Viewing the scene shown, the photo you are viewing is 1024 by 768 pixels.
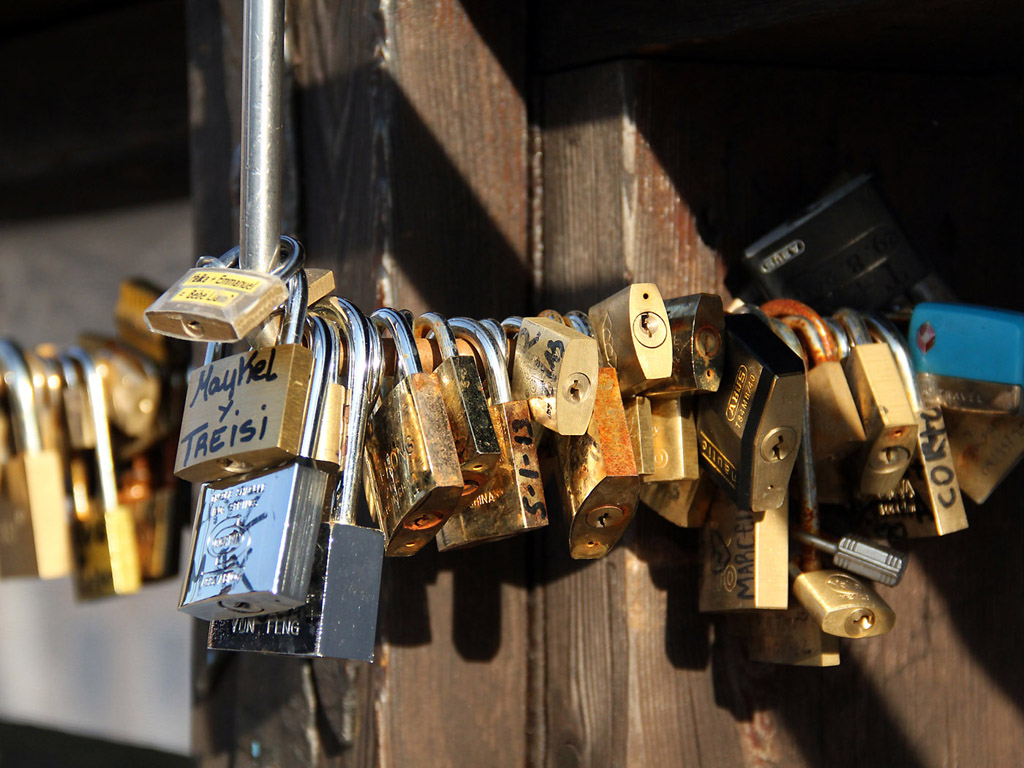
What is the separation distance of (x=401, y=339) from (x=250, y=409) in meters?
0.12

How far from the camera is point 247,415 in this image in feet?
1.72

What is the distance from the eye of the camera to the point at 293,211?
924 millimetres

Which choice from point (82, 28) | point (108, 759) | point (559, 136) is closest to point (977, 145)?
point (559, 136)

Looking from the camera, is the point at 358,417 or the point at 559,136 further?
the point at 559,136

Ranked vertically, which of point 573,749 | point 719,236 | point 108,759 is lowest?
point 108,759

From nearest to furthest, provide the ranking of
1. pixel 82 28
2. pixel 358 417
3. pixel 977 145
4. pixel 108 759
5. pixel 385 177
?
pixel 358 417, pixel 385 177, pixel 977 145, pixel 82 28, pixel 108 759

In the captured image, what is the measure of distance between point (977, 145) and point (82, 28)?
1365 millimetres

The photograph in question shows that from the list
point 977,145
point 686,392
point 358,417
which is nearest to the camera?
point 358,417

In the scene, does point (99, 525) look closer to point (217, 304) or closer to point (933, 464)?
point (217, 304)

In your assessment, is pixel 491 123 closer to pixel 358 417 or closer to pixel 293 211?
pixel 293 211

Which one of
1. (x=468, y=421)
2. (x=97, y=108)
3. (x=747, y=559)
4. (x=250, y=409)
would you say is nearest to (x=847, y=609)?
(x=747, y=559)

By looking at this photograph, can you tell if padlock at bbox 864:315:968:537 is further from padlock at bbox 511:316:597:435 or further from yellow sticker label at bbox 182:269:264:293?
yellow sticker label at bbox 182:269:264:293

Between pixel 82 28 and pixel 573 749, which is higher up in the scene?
pixel 82 28

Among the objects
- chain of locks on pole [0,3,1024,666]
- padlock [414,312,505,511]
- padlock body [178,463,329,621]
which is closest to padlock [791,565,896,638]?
chain of locks on pole [0,3,1024,666]
